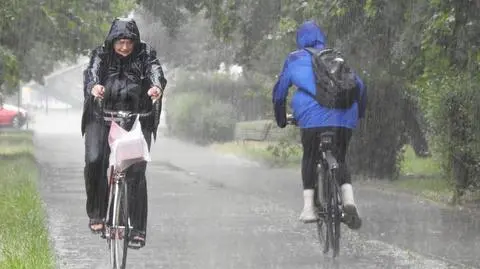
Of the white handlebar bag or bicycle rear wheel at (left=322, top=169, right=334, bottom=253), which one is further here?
bicycle rear wheel at (left=322, top=169, right=334, bottom=253)

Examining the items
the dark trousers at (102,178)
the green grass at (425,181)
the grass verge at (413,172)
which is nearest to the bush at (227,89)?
the grass verge at (413,172)

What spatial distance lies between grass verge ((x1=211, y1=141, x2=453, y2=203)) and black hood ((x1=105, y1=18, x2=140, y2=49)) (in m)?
6.50

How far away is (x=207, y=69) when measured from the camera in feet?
155

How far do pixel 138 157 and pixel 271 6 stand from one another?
14.0 meters

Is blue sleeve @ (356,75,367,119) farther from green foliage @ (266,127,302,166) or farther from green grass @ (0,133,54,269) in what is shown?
green foliage @ (266,127,302,166)

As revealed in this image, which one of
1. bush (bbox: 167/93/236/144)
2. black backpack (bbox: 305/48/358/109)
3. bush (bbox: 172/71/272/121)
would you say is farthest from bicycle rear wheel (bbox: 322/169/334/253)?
bush (bbox: 172/71/272/121)

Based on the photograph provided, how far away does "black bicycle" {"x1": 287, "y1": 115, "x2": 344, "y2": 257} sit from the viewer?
8766mm

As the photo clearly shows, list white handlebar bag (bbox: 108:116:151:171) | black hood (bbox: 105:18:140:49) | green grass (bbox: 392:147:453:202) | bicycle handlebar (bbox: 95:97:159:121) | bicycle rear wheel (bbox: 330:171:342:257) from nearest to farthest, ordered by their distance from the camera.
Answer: white handlebar bag (bbox: 108:116:151:171)
bicycle handlebar (bbox: 95:97:159:121)
black hood (bbox: 105:18:140:49)
bicycle rear wheel (bbox: 330:171:342:257)
green grass (bbox: 392:147:453:202)

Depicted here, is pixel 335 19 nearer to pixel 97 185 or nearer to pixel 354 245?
pixel 354 245

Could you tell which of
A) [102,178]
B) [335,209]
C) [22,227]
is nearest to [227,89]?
[22,227]

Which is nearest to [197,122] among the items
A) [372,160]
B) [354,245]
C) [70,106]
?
[372,160]

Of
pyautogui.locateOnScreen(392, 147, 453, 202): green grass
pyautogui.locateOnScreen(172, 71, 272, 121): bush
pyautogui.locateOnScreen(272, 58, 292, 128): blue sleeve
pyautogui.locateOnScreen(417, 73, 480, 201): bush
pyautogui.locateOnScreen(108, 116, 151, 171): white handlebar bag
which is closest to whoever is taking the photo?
pyautogui.locateOnScreen(108, 116, 151, 171): white handlebar bag

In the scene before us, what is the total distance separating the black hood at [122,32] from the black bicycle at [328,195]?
1.74 metres

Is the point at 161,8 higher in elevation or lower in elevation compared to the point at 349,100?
higher
